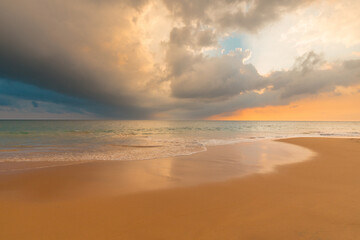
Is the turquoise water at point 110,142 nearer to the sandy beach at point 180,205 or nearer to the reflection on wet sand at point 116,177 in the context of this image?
the reflection on wet sand at point 116,177

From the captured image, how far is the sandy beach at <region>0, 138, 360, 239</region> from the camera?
366cm

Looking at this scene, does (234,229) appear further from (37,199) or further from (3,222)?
(37,199)

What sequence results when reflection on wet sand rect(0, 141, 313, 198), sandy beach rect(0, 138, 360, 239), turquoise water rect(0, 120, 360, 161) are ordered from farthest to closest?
1. turquoise water rect(0, 120, 360, 161)
2. reflection on wet sand rect(0, 141, 313, 198)
3. sandy beach rect(0, 138, 360, 239)

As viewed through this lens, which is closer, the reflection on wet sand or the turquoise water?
the reflection on wet sand

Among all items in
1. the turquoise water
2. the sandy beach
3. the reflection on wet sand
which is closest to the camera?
the sandy beach

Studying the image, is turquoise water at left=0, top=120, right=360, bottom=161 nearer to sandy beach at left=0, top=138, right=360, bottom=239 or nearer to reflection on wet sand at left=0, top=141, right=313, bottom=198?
reflection on wet sand at left=0, top=141, right=313, bottom=198

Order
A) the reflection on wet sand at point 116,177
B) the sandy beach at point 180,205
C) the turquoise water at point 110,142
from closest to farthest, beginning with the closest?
1. the sandy beach at point 180,205
2. the reflection on wet sand at point 116,177
3. the turquoise water at point 110,142

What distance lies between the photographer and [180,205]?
4.84 meters

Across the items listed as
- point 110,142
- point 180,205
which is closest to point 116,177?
point 180,205

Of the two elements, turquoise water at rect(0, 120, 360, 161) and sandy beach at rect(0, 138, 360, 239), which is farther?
turquoise water at rect(0, 120, 360, 161)

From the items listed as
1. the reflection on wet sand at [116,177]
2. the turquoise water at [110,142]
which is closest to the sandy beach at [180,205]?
the reflection on wet sand at [116,177]

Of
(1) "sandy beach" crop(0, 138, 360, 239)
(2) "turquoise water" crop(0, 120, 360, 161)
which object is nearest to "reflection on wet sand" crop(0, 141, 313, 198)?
(1) "sandy beach" crop(0, 138, 360, 239)

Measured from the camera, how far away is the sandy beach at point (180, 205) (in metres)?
3.66

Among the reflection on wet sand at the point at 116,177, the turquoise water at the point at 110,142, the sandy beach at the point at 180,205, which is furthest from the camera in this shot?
the turquoise water at the point at 110,142
